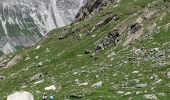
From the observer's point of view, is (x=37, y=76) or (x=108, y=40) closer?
(x=37, y=76)

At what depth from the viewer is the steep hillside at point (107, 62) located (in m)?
37.6

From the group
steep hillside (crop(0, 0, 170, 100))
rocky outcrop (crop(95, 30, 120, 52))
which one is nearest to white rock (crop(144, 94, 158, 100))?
steep hillside (crop(0, 0, 170, 100))

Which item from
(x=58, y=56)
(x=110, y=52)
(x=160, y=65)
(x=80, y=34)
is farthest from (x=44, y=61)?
(x=160, y=65)

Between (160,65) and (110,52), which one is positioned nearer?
(160,65)

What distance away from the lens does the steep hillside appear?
123 ft

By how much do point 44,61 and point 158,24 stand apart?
1096 inches

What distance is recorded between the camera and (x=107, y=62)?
53.8 m

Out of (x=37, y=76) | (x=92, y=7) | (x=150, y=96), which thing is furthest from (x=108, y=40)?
(x=92, y=7)

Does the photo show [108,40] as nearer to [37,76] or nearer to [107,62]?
[37,76]

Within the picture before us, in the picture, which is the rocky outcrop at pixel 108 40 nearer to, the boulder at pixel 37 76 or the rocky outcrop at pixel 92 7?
the boulder at pixel 37 76

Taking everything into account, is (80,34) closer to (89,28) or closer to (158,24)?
(89,28)

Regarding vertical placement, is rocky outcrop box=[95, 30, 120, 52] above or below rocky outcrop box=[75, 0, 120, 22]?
below

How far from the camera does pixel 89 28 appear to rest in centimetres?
9119

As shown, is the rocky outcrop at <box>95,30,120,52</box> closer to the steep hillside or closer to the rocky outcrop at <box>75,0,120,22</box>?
the steep hillside
